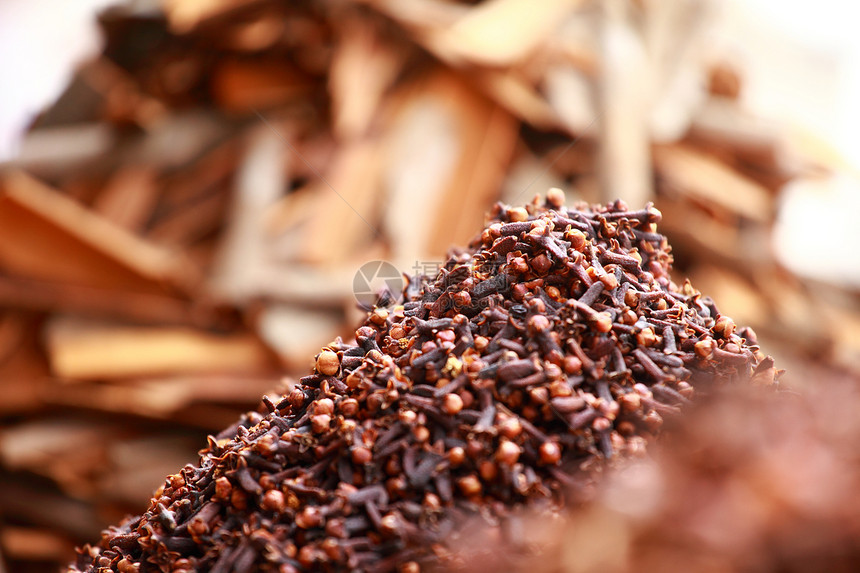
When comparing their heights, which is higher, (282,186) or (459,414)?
(282,186)

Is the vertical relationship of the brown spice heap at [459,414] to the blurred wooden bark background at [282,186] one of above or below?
below

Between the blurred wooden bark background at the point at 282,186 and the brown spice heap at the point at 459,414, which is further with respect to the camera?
the blurred wooden bark background at the point at 282,186

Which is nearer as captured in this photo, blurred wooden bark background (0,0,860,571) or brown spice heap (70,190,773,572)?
brown spice heap (70,190,773,572)

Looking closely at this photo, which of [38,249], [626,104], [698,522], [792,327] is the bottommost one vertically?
[698,522]

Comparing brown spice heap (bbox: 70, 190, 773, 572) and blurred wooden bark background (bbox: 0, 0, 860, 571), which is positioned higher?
blurred wooden bark background (bbox: 0, 0, 860, 571)

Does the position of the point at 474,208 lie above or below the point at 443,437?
above

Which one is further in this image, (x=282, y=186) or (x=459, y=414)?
(x=282, y=186)

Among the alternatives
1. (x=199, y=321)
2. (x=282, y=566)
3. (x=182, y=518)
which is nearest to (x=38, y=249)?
(x=199, y=321)

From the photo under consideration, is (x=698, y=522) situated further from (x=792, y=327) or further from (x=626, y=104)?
(x=792, y=327)
